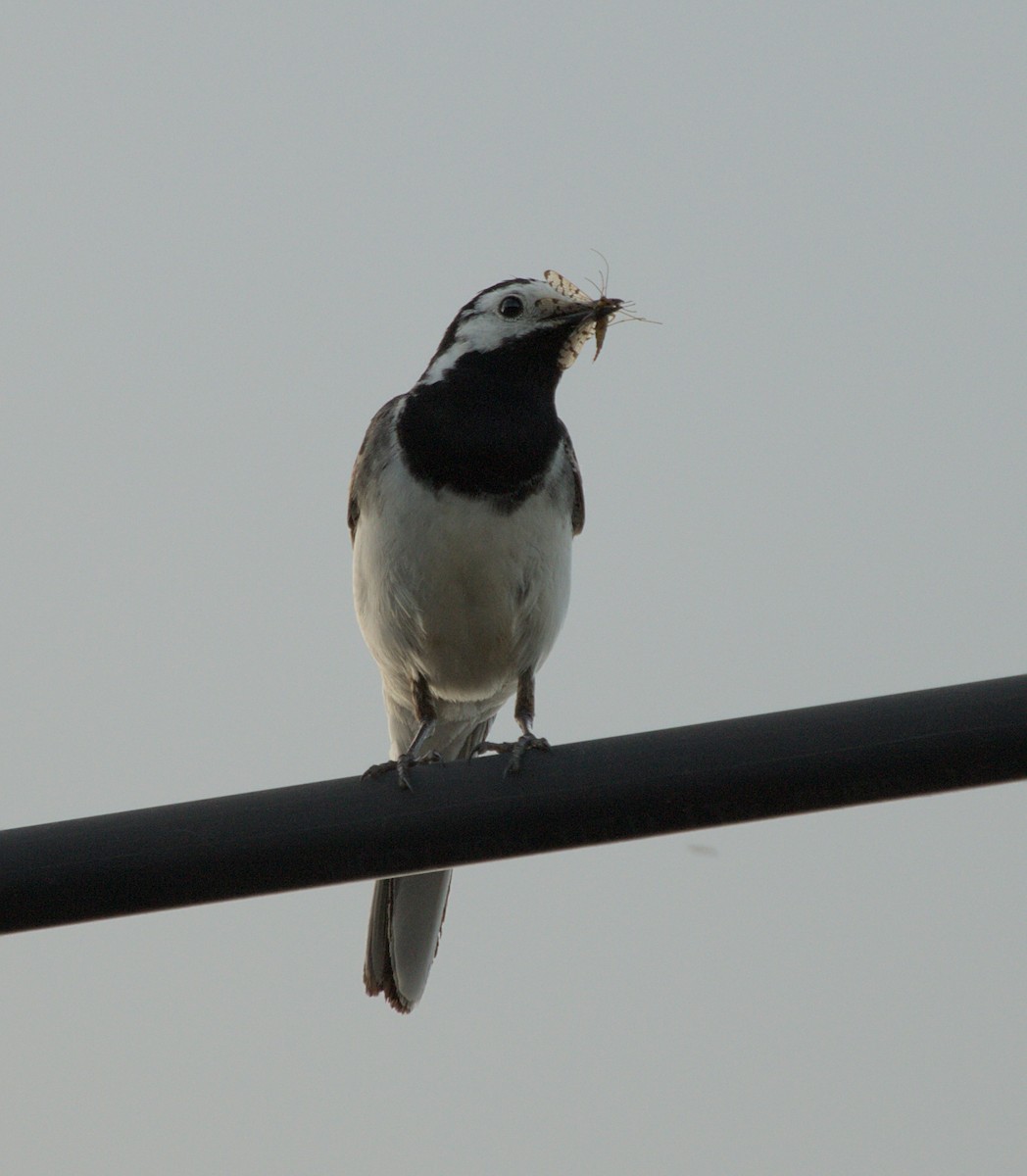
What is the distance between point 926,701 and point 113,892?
177 cm

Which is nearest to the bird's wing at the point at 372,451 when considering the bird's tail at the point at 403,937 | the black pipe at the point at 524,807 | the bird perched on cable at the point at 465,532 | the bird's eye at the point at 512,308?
the bird perched on cable at the point at 465,532

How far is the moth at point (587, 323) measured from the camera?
7.06 metres

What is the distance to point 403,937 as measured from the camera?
Answer: 20.8 ft

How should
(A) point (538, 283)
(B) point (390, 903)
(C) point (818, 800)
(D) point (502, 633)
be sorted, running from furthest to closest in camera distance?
(A) point (538, 283) → (D) point (502, 633) → (B) point (390, 903) → (C) point (818, 800)

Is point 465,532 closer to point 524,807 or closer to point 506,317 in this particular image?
point 506,317

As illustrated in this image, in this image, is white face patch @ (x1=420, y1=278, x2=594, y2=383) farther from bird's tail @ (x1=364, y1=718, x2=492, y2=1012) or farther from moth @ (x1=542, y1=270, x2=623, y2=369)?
bird's tail @ (x1=364, y1=718, x2=492, y2=1012)

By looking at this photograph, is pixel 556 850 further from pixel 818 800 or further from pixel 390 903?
pixel 390 903

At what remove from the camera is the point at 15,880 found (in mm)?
3541

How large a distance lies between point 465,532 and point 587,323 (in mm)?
1177

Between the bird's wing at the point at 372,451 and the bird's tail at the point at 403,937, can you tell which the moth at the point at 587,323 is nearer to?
the bird's wing at the point at 372,451

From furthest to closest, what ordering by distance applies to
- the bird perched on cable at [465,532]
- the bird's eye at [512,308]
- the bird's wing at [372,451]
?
the bird's eye at [512,308]
the bird's wing at [372,451]
the bird perched on cable at [465,532]

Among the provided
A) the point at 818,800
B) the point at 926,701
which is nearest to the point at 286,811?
the point at 818,800

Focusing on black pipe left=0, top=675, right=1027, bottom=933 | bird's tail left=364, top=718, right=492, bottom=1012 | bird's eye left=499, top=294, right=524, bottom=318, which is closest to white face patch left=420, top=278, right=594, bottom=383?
bird's eye left=499, top=294, right=524, bottom=318

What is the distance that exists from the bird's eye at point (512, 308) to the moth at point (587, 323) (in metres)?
0.18
